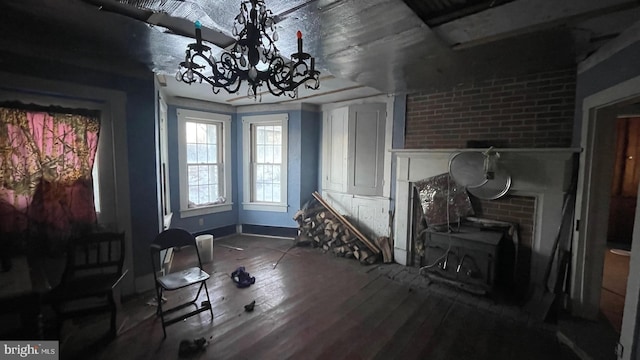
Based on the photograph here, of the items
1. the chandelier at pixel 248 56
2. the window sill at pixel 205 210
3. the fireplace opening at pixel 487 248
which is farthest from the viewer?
the window sill at pixel 205 210

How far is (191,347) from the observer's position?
6.45 feet

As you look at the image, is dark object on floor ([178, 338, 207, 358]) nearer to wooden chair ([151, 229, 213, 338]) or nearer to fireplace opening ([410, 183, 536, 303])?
wooden chair ([151, 229, 213, 338])

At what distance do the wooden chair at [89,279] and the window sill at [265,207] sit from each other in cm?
247

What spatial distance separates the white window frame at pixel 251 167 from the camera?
456 centimetres

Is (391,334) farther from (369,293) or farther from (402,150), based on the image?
(402,150)

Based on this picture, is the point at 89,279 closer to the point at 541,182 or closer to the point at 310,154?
the point at 310,154

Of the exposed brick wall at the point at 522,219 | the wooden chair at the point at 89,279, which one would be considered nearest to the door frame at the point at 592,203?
the exposed brick wall at the point at 522,219

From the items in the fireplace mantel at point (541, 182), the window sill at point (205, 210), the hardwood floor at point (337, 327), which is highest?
the fireplace mantel at point (541, 182)

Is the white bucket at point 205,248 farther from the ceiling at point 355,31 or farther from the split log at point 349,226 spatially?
the ceiling at point 355,31

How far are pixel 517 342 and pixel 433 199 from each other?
5.00 ft

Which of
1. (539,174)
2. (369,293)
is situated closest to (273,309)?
(369,293)

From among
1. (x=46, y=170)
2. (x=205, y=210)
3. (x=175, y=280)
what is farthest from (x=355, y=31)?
(x=205, y=210)

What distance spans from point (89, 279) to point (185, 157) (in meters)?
2.29

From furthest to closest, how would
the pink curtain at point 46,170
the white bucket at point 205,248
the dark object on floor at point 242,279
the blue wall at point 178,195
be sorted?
1. the blue wall at point 178,195
2. the white bucket at point 205,248
3. the dark object on floor at point 242,279
4. the pink curtain at point 46,170
